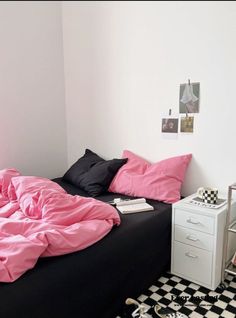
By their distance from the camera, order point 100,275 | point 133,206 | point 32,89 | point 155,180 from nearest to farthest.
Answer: point 100,275 → point 133,206 → point 155,180 → point 32,89

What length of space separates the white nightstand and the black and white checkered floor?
0.19 feet

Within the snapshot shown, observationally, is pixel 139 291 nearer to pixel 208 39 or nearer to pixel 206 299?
pixel 206 299

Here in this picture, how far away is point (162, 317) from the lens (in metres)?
1.49

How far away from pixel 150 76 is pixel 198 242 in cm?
142

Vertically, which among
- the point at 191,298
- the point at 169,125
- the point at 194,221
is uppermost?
the point at 169,125

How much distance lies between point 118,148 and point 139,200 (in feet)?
2.75

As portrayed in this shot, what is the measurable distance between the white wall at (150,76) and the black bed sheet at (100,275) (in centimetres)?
60

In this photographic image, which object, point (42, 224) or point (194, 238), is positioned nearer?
point (42, 224)

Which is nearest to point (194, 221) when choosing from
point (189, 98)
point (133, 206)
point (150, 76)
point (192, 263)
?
point (192, 263)

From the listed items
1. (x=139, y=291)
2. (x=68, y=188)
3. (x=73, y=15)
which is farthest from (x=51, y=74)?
(x=139, y=291)

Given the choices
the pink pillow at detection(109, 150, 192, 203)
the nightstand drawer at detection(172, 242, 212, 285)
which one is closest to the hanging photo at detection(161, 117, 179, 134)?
the pink pillow at detection(109, 150, 192, 203)

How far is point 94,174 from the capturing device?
7.82 feet

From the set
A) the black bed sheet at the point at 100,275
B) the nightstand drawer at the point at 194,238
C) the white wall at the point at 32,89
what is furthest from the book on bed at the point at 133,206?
the white wall at the point at 32,89

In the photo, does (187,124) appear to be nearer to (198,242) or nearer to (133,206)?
(133,206)
